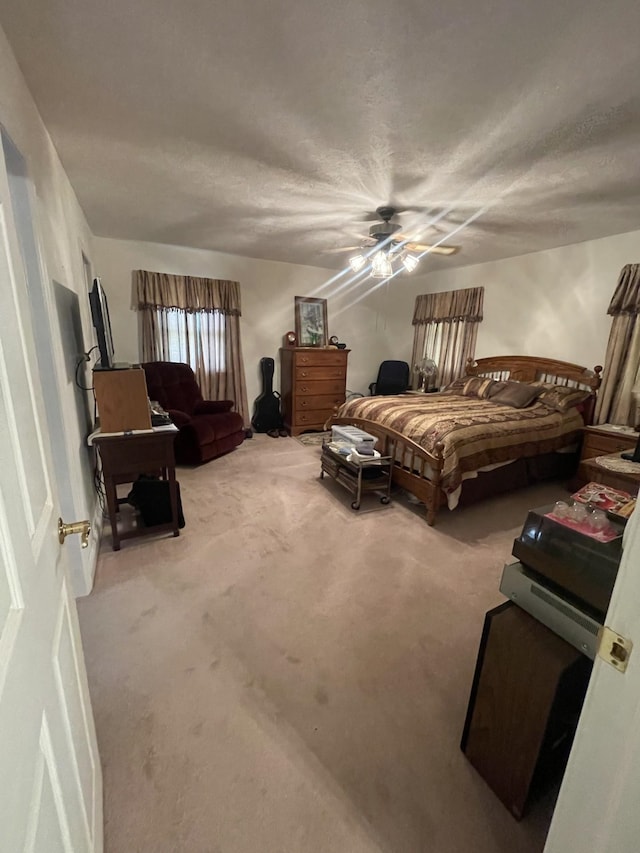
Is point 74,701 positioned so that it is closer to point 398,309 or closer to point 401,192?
point 401,192

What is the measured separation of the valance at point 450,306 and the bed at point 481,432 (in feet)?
3.12

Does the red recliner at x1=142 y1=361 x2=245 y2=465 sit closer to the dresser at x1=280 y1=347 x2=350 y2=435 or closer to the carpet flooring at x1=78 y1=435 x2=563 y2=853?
the dresser at x1=280 y1=347 x2=350 y2=435

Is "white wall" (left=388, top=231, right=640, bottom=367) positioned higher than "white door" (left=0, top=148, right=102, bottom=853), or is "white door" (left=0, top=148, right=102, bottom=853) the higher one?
"white wall" (left=388, top=231, right=640, bottom=367)

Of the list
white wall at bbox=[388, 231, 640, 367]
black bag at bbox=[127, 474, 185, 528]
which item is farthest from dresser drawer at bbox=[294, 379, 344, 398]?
black bag at bbox=[127, 474, 185, 528]

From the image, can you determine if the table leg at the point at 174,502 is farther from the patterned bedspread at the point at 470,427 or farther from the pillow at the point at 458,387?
the pillow at the point at 458,387

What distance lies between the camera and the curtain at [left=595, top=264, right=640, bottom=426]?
10.9 ft

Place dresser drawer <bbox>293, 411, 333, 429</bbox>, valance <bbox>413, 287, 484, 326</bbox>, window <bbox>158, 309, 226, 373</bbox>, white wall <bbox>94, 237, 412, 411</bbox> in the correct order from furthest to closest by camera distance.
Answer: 1. dresser drawer <bbox>293, 411, 333, 429</bbox>
2. valance <bbox>413, 287, 484, 326</bbox>
3. window <bbox>158, 309, 226, 373</bbox>
4. white wall <bbox>94, 237, 412, 411</bbox>

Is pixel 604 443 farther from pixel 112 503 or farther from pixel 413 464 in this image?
pixel 112 503

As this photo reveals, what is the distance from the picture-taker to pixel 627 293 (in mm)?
3363

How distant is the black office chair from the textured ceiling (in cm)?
295

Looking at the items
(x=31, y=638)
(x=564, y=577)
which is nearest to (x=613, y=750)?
(x=564, y=577)

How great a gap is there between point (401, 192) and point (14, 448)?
2.76 m

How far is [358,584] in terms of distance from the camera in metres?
2.11

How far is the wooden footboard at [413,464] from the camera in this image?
2711 millimetres
